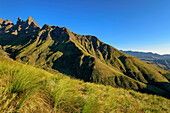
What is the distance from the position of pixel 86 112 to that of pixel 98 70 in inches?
6565

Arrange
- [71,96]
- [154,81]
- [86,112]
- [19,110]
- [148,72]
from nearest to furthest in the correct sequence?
1. [19,110]
2. [86,112]
3. [71,96]
4. [154,81]
5. [148,72]

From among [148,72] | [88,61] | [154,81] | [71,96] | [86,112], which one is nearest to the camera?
[86,112]

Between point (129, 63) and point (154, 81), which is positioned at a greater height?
point (129, 63)

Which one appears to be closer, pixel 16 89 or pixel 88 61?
pixel 16 89

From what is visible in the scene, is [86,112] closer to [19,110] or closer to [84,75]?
[19,110]

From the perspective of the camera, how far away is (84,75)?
17262 centimetres

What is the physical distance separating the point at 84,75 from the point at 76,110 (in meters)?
175

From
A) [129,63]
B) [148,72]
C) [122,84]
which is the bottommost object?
[122,84]

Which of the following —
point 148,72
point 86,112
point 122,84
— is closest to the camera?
point 86,112

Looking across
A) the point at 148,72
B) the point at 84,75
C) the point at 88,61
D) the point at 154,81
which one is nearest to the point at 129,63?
the point at 148,72

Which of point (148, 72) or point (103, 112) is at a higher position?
point (103, 112)

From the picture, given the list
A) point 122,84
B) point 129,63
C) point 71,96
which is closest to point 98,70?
point 122,84

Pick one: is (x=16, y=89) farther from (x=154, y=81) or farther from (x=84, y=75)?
(x=154, y=81)

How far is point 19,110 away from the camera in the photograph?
1649mm
